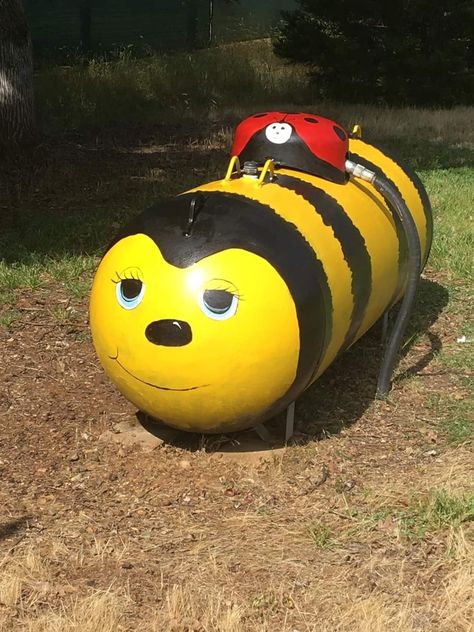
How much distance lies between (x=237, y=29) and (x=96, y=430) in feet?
46.2

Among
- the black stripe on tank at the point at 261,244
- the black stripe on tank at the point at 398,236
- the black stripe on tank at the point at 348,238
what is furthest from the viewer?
the black stripe on tank at the point at 398,236

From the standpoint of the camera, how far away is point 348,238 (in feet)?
15.2

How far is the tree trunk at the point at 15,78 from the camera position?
9.20 meters

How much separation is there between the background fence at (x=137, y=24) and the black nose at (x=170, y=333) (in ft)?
38.8

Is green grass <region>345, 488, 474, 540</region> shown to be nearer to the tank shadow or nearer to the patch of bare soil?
the patch of bare soil

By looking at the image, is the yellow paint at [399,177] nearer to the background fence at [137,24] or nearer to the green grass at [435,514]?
the green grass at [435,514]

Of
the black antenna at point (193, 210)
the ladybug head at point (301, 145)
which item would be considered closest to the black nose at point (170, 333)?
the black antenna at point (193, 210)

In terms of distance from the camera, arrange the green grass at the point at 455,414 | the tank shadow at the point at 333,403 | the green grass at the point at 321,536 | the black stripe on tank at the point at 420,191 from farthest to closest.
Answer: the black stripe on tank at the point at 420,191
the green grass at the point at 455,414
the tank shadow at the point at 333,403
the green grass at the point at 321,536

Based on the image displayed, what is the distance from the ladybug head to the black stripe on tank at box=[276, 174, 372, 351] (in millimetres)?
167

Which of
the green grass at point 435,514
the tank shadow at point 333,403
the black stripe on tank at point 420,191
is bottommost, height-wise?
the tank shadow at point 333,403

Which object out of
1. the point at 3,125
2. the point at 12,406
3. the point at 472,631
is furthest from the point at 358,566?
the point at 3,125

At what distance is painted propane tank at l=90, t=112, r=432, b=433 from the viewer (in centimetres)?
399

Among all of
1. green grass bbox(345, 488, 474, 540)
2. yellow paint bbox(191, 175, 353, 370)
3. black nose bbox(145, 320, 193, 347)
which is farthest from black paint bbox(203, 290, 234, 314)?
green grass bbox(345, 488, 474, 540)

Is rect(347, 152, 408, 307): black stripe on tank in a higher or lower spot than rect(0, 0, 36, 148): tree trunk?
higher
